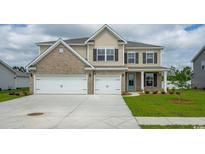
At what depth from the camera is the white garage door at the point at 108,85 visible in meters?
20.3

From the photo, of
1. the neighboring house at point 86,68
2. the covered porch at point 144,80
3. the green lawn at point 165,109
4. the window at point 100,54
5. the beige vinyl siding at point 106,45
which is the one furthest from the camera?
the covered porch at point 144,80

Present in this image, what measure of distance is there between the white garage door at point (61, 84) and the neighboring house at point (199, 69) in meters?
21.4

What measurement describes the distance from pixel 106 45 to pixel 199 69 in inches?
761

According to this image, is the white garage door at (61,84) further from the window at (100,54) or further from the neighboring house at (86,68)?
the window at (100,54)

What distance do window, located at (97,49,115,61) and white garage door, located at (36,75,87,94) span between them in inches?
137

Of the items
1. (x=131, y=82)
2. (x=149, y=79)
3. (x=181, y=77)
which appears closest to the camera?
(x=181, y=77)

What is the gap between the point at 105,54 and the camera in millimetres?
21828

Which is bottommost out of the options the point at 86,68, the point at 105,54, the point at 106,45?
the point at 86,68

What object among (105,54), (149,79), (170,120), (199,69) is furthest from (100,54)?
(199,69)

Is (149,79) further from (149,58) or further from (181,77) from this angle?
(181,77)

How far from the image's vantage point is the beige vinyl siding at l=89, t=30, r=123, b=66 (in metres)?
21.7

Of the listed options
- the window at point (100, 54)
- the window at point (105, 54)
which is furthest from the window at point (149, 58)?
the window at point (100, 54)

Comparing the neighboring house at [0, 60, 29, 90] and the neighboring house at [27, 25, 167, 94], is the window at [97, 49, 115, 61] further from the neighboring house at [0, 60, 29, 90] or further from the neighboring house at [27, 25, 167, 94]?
the neighboring house at [0, 60, 29, 90]

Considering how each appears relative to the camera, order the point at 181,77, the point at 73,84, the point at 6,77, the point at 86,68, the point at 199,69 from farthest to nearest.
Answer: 1. the point at 199,69
2. the point at 6,77
3. the point at 73,84
4. the point at 86,68
5. the point at 181,77
